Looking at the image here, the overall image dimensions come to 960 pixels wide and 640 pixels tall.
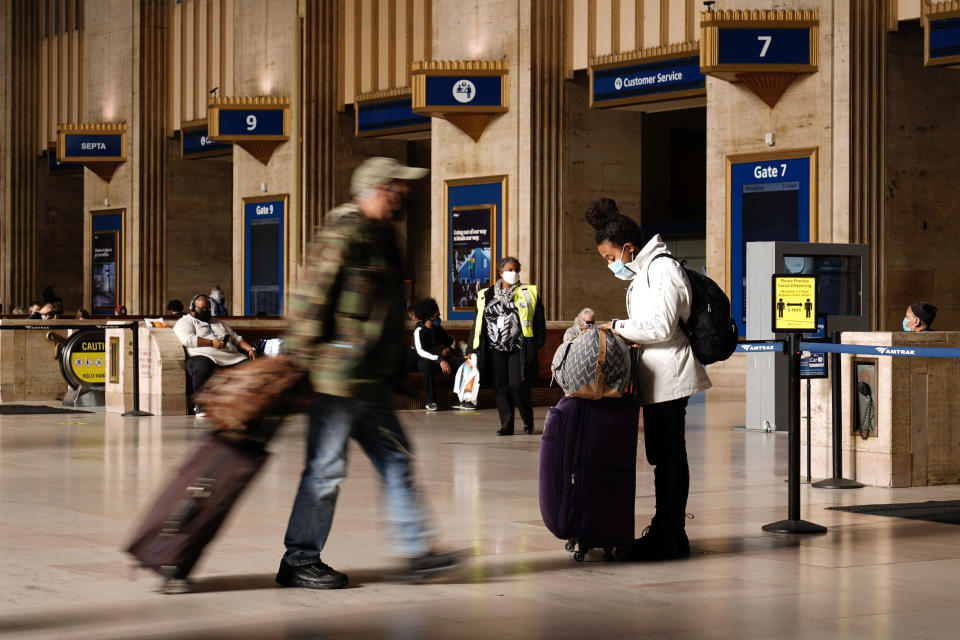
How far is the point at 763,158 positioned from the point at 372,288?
15473 millimetres

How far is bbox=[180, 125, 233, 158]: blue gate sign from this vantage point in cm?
3259

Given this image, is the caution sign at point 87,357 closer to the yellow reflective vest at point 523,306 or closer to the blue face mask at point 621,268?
the yellow reflective vest at point 523,306

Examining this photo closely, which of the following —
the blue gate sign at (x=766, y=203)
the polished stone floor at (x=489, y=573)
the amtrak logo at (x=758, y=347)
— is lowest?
the polished stone floor at (x=489, y=573)

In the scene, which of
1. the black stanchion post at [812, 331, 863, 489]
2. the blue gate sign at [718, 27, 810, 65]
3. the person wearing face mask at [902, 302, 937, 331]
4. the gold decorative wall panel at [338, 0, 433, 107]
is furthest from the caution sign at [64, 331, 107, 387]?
the black stanchion post at [812, 331, 863, 489]

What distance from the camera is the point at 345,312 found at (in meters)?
6.21

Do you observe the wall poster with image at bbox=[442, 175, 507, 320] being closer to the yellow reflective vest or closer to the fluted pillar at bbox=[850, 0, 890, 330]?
the fluted pillar at bbox=[850, 0, 890, 330]

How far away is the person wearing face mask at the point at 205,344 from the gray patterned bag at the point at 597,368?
10489 mm

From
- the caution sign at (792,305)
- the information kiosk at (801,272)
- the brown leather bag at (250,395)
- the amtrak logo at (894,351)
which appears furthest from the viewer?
the information kiosk at (801,272)

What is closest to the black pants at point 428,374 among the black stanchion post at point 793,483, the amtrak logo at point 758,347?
the amtrak logo at point 758,347

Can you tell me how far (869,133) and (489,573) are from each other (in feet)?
48.1

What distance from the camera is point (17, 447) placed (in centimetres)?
1342

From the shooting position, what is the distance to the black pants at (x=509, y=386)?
14555 millimetres

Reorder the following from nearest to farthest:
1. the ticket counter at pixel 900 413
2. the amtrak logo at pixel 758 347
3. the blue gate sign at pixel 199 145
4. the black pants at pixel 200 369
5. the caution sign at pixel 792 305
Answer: the caution sign at pixel 792 305
the ticket counter at pixel 900 413
the amtrak logo at pixel 758 347
the black pants at pixel 200 369
the blue gate sign at pixel 199 145

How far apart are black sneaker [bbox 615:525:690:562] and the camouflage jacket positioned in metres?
1.52
